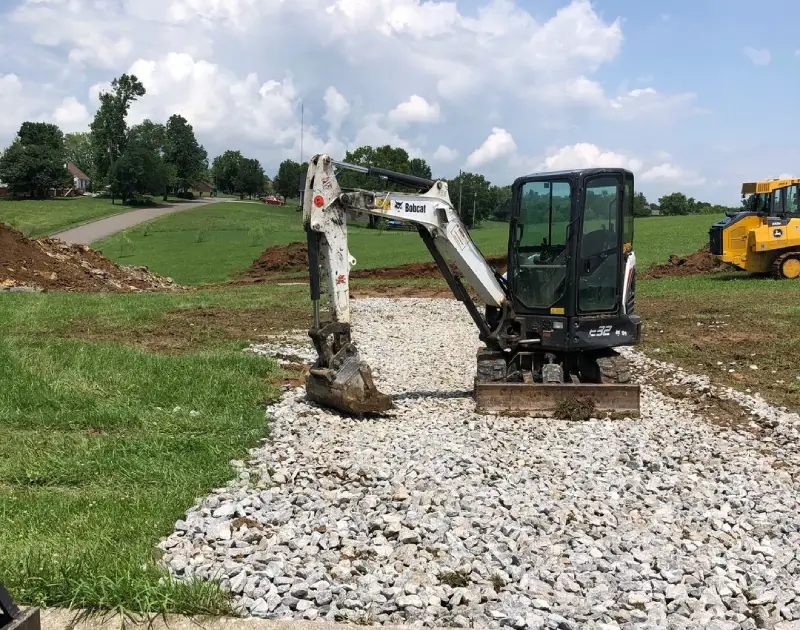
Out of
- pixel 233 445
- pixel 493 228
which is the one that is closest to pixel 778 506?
pixel 233 445

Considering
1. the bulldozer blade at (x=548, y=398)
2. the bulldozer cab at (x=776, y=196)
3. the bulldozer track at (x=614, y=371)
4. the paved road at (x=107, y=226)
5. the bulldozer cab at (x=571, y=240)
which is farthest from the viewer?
the paved road at (x=107, y=226)

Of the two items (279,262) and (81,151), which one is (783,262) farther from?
(81,151)

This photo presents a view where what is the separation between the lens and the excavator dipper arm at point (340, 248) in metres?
7.59

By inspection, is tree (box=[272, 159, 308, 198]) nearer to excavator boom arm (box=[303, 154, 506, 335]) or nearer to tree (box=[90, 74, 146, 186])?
tree (box=[90, 74, 146, 186])

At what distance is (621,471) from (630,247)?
137 inches

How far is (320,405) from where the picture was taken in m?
8.15

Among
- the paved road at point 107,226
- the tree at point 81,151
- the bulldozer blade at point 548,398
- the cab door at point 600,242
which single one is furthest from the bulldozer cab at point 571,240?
the tree at point 81,151

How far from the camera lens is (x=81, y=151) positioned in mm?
149250

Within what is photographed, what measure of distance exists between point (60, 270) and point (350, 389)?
743 inches

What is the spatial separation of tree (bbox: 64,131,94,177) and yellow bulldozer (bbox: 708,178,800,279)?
138 meters

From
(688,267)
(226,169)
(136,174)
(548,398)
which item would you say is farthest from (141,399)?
(226,169)

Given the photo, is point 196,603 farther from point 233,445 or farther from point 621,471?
point 621,471

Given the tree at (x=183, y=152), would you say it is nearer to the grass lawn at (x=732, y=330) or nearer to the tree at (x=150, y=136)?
the tree at (x=150, y=136)

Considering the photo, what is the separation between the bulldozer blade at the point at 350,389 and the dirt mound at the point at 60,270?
15424 mm
